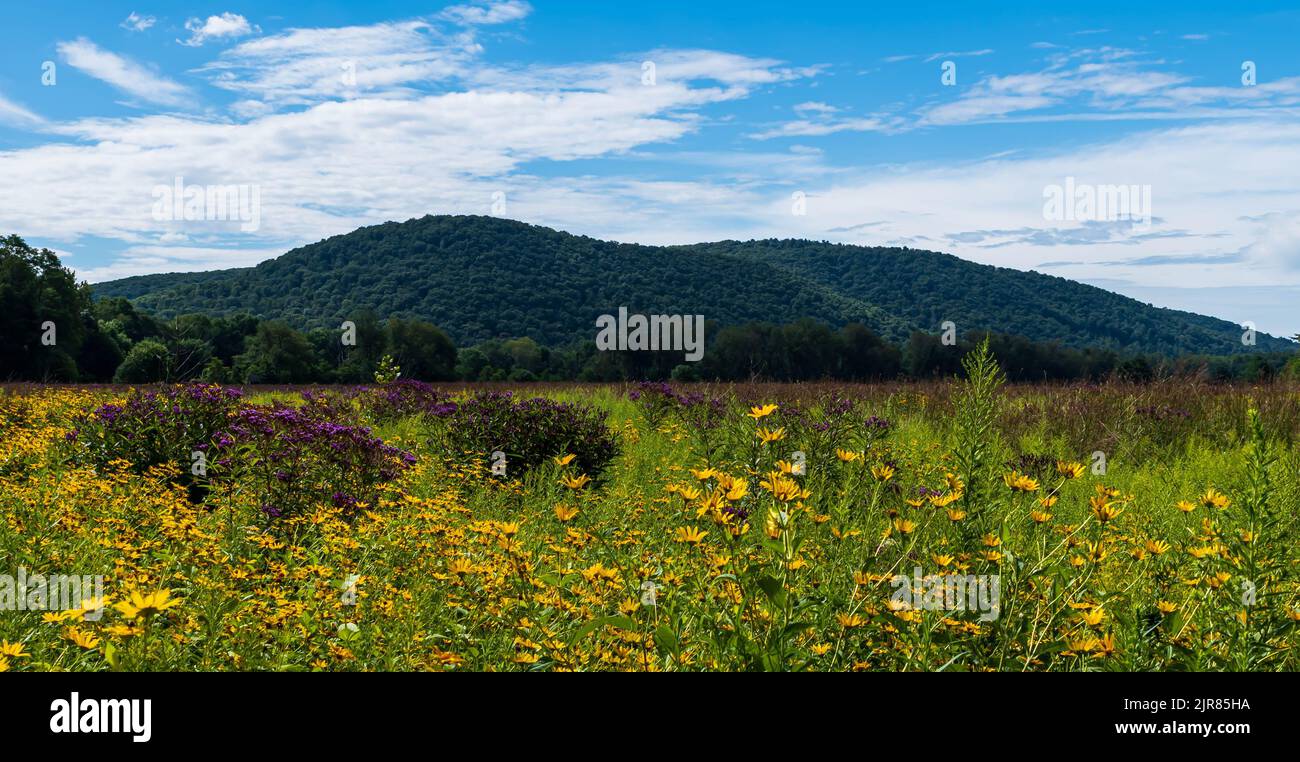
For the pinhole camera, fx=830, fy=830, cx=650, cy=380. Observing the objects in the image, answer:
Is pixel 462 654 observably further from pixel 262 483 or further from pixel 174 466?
pixel 174 466

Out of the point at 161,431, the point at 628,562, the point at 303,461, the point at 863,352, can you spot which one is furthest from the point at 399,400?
the point at 863,352

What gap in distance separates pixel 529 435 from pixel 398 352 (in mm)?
30286

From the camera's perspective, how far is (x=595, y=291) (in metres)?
65.9

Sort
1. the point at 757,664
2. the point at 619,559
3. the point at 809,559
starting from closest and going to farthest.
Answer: the point at 757,664, the point at 619,559, the point at 809,559

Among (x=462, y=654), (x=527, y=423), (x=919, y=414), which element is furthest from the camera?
(x=919, y=414)

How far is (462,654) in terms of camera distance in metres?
2.85

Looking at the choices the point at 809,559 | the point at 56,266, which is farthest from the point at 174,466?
the point at 56,266


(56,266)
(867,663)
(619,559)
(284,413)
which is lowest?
(867,663)

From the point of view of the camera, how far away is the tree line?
31953 millimetres

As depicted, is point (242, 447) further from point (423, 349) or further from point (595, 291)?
point (595, 291)

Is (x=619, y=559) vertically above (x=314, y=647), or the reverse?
(x=619, y=559)

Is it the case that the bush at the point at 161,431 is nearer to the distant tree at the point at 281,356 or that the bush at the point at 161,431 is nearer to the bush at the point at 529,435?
the bush at the point at 529,435

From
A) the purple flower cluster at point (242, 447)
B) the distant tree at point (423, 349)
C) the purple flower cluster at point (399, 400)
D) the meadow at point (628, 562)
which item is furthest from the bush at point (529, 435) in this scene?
the distant tree at point (423, 349)
